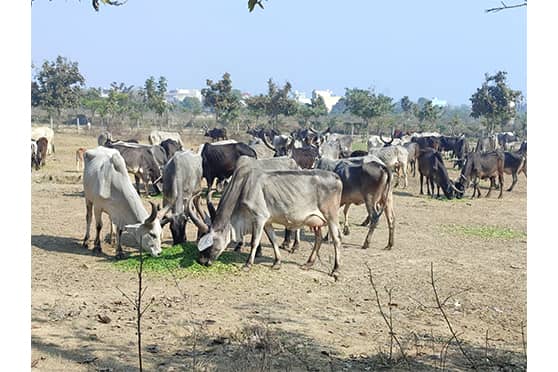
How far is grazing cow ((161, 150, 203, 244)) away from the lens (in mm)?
9117

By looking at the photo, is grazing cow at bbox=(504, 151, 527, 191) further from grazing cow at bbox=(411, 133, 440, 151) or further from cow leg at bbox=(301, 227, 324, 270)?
cow leg at bbox=(301, 227, 324, 270)

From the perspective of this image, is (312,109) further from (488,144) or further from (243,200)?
(243,200)

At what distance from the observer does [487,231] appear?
12078mm

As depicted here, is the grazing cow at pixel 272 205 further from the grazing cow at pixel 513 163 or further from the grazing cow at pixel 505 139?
the grazing cow at pixel 505 139

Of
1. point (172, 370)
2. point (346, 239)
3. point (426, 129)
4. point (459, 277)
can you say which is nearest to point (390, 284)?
point (459, 277)

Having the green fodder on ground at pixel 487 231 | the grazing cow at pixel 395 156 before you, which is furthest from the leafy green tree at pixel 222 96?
the green fodder on ground at pixel 487 231

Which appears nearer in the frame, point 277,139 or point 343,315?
point 343,315

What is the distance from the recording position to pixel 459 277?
840 cm

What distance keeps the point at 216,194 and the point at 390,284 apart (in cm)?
880

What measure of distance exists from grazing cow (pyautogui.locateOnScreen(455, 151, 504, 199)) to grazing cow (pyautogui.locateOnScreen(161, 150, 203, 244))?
939 cm

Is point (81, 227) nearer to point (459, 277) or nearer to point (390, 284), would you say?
point (390, 284)

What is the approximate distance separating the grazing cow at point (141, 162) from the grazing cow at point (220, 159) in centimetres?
140

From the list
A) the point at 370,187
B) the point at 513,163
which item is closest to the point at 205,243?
the point at 370,187

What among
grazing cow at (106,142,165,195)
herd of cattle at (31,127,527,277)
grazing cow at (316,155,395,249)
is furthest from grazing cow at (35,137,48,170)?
grazing cow at (316,155,395,249)
